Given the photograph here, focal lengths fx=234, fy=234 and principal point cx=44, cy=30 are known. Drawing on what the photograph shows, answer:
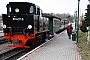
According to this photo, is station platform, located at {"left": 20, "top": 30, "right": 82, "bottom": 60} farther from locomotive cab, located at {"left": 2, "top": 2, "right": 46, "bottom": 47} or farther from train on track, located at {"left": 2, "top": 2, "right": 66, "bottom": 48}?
locomotive cab, located at {"left": 2, "top": 2, "right": 46, "bottom": 47}

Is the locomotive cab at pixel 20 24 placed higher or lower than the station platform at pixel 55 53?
higher

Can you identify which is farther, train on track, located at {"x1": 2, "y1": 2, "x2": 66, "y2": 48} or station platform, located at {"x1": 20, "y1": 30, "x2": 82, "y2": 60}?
train on track, located at {"x1": 2, "y1": 2, "x2": 66, "y2": 48}

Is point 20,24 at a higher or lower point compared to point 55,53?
higher

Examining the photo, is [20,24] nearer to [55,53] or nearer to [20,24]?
[20,24]

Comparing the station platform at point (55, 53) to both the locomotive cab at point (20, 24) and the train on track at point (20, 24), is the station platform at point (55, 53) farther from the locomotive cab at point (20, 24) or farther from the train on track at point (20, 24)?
the locomotive cab at point (20, 24)

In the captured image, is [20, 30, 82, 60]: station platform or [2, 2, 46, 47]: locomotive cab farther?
[2, 2, 46, 47]: locomotive cab

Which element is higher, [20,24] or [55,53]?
[20,24]

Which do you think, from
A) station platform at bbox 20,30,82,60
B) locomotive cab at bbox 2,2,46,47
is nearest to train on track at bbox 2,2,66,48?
locomotive cab at bbox 2,2,46,47

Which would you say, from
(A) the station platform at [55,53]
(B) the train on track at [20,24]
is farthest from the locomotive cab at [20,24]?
(A) the station platform at [55,53]

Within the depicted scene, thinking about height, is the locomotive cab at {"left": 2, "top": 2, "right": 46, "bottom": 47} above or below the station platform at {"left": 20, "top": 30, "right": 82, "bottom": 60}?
above

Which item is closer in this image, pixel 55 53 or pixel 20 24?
pixel 55 53

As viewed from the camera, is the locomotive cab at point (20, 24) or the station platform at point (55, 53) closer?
the station platform at point (55, 53)

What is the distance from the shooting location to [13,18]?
1769 centimetres

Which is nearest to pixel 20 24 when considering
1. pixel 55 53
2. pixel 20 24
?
pixel 20 24
